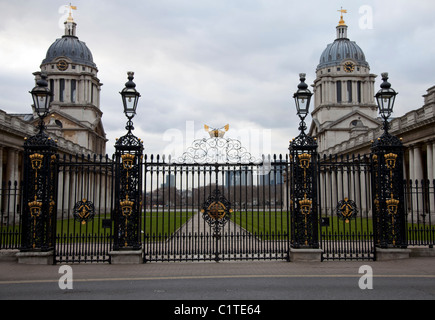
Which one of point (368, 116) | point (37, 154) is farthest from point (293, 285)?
point (368, 116)

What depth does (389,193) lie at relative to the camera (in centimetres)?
1448

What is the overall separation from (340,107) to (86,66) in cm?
4948

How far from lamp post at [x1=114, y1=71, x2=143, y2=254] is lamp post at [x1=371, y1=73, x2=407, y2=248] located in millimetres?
8003

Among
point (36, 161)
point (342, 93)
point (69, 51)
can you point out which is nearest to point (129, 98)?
point (36, 161)

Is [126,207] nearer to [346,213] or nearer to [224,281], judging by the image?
[224,281]

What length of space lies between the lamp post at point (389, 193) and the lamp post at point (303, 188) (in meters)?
2.25

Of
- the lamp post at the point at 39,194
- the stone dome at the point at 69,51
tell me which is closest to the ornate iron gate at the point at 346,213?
the lamp post at the point at 39,194

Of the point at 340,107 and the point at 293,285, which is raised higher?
the point at 340,107

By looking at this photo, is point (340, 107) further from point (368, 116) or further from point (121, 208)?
point (121, 208)

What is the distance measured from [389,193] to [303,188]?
2936 mm

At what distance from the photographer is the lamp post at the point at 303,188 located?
14.1 m

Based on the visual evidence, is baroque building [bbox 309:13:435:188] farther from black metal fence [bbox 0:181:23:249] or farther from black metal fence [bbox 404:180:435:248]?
black metal fence [bbox 0:181:23:249]
